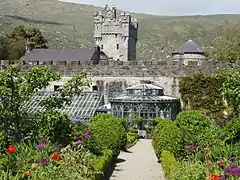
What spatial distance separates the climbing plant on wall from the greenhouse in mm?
1233

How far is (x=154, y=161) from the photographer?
1930 cm

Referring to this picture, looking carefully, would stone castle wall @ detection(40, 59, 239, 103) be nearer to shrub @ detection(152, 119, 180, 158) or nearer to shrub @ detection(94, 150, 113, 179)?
shrub @ detection(152, 119, 180, 158)

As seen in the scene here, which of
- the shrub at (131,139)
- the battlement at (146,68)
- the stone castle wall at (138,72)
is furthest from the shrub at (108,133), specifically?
the battlement at (146,68)

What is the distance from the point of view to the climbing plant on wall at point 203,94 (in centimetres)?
3050

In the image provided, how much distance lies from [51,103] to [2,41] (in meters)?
53.5

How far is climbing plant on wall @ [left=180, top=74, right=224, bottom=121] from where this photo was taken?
100 feet

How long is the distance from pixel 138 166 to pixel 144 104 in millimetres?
11716

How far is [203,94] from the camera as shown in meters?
31.0

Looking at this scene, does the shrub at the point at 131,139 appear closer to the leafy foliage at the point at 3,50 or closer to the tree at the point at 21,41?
the tree at the point at 21,41

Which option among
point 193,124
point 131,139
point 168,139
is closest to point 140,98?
point 131,139

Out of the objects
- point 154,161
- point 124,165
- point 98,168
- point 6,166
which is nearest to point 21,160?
point 6,166

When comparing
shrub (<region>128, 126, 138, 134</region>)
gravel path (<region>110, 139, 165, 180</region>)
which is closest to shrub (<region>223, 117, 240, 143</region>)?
gravel path (<region>110, 139, 165, 180</region>)

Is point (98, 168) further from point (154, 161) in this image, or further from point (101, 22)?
point (101, 22)

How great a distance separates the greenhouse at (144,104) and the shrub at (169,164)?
521 inches
